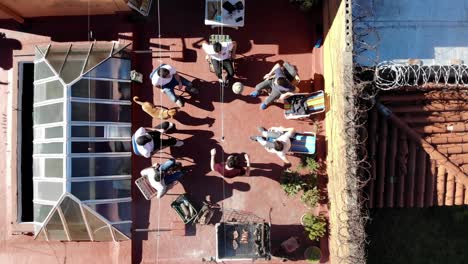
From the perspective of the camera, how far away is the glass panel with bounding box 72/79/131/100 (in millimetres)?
9867

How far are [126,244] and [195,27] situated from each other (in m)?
5.59

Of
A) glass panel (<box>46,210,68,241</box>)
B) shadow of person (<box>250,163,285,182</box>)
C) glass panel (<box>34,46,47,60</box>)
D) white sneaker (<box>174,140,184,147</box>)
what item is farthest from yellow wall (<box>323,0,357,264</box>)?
glass panel (<box>34,46,47,60</box>)

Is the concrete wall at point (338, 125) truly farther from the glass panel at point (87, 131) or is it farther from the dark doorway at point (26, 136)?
the dark doorway at point (26, 136)

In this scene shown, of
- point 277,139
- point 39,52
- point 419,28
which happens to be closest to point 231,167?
point 277,139

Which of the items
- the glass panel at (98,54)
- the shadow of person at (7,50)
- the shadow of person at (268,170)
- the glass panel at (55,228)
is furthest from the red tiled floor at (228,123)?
the shadow of person at (7,50)

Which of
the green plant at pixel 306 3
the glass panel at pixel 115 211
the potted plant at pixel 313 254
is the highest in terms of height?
the green plant at pixel 306 3

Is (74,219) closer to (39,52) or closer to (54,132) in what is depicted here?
(54,132)

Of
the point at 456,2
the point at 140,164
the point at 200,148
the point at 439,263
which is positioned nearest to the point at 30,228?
the point at 140,164

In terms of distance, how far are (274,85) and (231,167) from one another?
80.9 inches

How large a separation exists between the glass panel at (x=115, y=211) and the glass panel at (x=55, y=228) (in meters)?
0.87

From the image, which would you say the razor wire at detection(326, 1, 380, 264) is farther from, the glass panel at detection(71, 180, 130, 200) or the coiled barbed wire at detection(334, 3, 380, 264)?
the glass panel at detection(71, 180, 130, 200)

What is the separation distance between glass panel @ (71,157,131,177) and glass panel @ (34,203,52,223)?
1.08 metres

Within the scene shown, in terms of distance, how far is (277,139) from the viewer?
30.8 feet

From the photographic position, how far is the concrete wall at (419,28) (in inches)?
379
